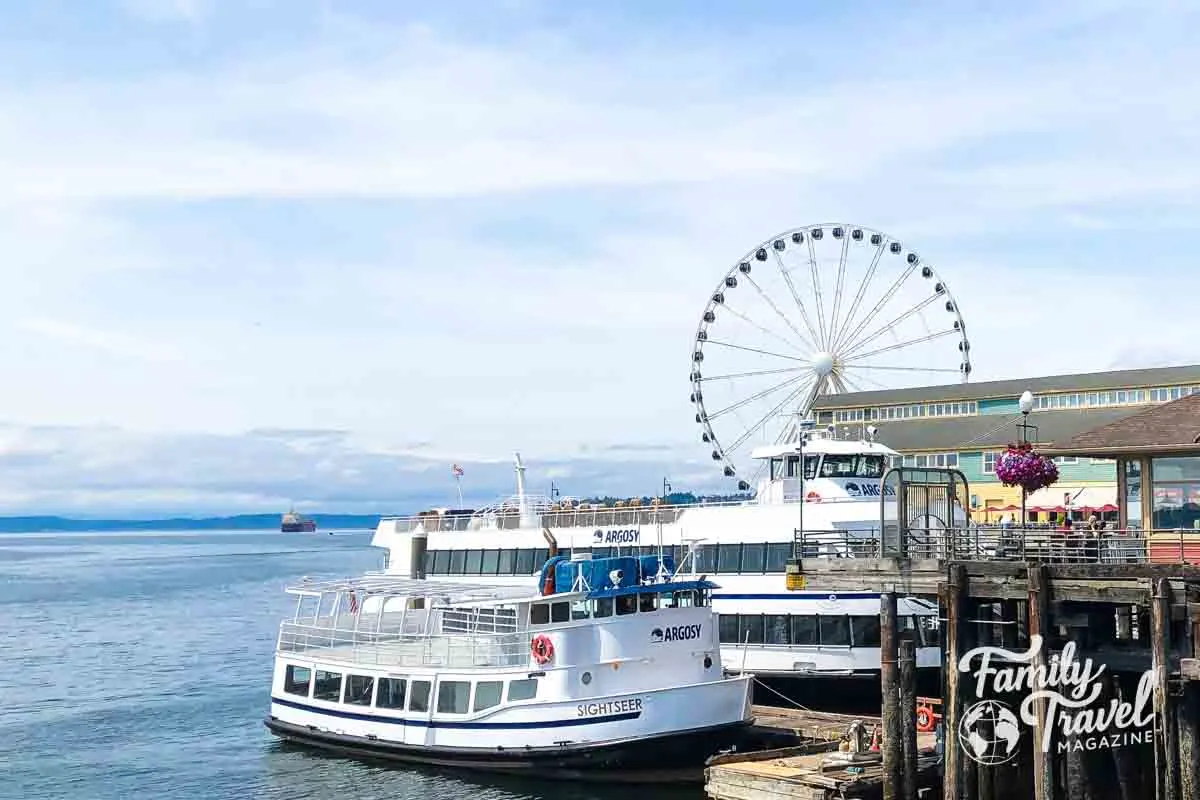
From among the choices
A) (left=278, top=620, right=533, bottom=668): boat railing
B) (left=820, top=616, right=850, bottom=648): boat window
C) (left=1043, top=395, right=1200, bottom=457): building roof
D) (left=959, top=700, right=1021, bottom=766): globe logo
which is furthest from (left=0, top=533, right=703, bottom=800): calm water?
(left=1043, top=395, right=1200, bottom=457): building roof

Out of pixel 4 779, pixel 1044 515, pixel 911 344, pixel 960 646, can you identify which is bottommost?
pixel 4 779

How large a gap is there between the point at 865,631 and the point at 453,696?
10.9m

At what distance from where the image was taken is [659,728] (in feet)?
102

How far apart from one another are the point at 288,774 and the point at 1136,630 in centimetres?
2177

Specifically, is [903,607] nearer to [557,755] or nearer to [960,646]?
[557,755]

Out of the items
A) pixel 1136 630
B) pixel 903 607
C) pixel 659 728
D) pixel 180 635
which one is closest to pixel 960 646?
pixel 1136 630

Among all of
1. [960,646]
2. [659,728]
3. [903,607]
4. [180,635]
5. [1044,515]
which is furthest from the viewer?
[180,635]

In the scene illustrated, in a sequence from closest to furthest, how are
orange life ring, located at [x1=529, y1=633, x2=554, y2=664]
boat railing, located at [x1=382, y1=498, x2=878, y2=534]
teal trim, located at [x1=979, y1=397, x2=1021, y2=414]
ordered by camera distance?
orange life ring, located at [x1=529, y1=633, x2=554, y2=664]
boat railing, located at [x1=382, y1=498, x2=878, y2=534]
teal trim, located at [x1=979, y1=397, x2=1021, y2=414]

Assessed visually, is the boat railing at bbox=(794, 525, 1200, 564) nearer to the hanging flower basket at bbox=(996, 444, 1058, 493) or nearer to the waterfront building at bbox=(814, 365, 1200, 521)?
the hanging flower basket at bbox=(996, 444, 1058, 493)

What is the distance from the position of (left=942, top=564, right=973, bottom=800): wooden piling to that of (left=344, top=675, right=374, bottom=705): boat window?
17739 millimetres

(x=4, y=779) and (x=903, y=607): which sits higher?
(x=903, y=607)

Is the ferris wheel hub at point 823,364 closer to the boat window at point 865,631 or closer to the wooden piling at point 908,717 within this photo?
the boat window at point 865,631

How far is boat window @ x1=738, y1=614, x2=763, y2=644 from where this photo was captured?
36.7m

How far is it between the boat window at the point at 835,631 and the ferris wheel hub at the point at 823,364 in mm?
26562
